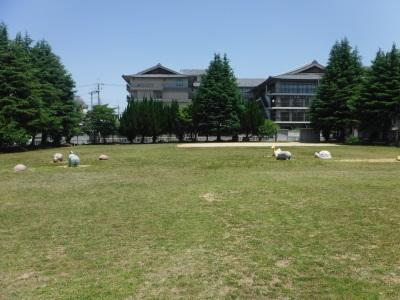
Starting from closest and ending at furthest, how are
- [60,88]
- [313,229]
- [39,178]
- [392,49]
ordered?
[313,229], [39,178], [392,49], [60,88]

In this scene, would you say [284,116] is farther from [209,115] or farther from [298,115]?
[209,115]

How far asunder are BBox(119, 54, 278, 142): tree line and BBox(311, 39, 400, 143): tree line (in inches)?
326

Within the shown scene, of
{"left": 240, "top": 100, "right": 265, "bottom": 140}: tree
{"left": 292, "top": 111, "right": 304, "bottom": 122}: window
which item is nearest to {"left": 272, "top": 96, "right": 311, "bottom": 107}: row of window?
{"left": 292, "top": 111, "right": 304, "bottom": 122}: window

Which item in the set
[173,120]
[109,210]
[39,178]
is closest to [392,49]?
[173,120]

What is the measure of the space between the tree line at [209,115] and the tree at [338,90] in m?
8.22

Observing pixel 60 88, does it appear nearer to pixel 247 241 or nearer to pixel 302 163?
pixel 302 163

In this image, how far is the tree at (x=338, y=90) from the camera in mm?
46906

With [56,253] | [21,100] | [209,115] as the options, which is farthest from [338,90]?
[56,253]

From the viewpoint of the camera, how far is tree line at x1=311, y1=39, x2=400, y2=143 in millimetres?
40125

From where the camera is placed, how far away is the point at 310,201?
30.5 ft

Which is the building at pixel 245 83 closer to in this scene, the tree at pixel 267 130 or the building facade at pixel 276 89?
the building facade at pixel 276 89

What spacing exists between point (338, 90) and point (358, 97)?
616 cm

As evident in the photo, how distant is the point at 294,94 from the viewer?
234 ft

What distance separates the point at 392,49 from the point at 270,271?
4107cm
